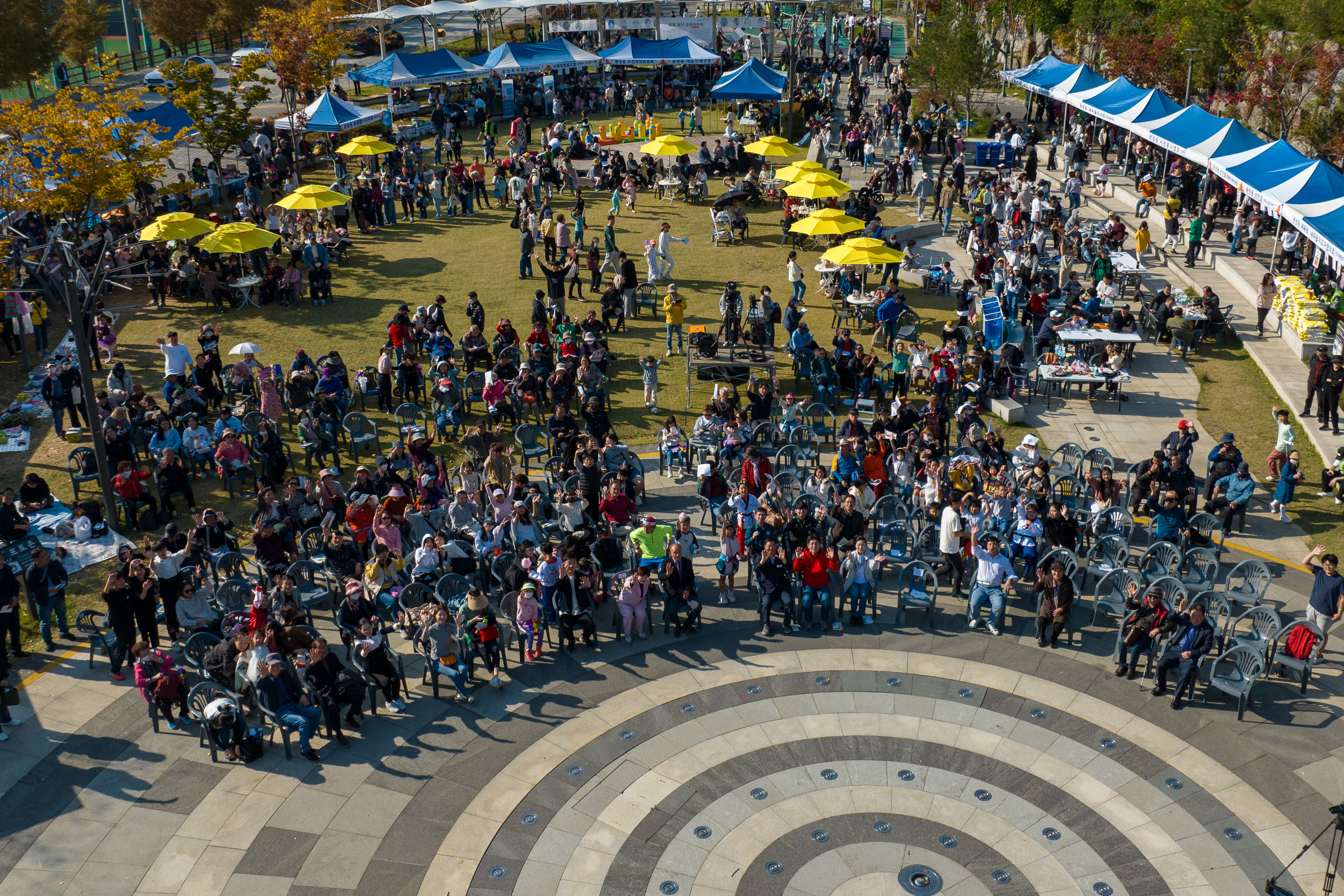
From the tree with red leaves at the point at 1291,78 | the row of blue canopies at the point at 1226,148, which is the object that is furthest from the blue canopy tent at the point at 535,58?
the tree with red leaves at the point at 1291,78

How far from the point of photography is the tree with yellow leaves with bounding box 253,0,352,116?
42406 millimetres

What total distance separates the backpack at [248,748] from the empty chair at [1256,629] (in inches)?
459

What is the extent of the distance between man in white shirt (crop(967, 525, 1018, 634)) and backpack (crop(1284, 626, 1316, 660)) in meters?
3.40

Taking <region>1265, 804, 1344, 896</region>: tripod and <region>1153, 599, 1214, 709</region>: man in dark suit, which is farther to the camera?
<region>1153, 599, 1214, 709</region>: man in dark suit

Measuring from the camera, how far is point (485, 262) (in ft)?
102

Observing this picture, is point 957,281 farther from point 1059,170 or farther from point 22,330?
point 22,330

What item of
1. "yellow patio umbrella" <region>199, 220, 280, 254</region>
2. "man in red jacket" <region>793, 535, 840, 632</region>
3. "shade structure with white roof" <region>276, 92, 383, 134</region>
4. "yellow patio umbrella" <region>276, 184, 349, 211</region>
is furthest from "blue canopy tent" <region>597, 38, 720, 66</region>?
"man in red jacket" <region>793, 535, 840, 632</region>

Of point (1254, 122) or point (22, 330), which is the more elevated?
point (1254, 122)

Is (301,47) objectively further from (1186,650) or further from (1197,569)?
(1186,650)

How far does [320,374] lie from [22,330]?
8339 mm

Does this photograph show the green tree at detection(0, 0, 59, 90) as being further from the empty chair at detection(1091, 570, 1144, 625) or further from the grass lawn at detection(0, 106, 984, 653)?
the empty chair at detection(1091, 570, 1144, 625)

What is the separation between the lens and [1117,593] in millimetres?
14773

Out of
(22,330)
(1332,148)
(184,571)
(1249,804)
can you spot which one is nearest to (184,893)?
(184,571)

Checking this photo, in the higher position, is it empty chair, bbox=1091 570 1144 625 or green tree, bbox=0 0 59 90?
green tree, bbox=0 0 59 90
